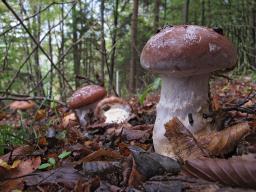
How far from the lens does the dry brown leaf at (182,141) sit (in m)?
1.80

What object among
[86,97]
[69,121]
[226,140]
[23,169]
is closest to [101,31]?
[69,121]

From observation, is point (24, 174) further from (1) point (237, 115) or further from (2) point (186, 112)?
(1) point (237, 115)

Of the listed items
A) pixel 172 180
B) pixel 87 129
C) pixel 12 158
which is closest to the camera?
→ pixel 172 180

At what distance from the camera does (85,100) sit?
366 centimetres

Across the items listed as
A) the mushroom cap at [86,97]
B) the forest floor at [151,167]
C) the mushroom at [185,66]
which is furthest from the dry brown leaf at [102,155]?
the mushroom cap at [86,97]

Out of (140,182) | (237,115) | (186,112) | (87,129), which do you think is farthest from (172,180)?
(87,129)

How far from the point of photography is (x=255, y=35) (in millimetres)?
10289

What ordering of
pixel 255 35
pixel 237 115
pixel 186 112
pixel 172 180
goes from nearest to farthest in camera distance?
pixel 172 180, pixel 186 112, pixel 237 115, pixel 255 35

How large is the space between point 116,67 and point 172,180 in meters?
17.2

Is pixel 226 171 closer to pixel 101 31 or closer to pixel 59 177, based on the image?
pixel 59 177

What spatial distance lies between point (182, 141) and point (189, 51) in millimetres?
500

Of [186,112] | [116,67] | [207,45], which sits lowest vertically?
[116,67]

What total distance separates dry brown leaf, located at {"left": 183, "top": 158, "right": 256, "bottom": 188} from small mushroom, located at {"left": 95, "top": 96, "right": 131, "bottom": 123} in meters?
2.05

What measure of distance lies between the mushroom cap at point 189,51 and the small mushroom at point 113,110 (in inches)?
68.8
